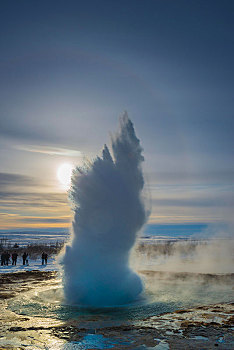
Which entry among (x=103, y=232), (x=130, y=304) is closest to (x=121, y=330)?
(x=130, y=304)

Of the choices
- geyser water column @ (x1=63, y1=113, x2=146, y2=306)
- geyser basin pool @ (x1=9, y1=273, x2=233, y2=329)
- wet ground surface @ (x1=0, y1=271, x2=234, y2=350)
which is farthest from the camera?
geyser water column @ (x1=63, y1=113, x2=146, y2=306)

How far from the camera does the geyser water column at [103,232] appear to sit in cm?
1231

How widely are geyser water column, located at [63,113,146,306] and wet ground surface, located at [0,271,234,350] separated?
6.79ft

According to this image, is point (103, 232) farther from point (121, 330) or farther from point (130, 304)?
point (121, 330)

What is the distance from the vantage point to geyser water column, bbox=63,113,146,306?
12312mm

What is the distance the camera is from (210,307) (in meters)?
10.9

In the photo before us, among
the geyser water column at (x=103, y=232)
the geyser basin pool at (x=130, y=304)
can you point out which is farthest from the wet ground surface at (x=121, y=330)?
the geyser water column at (x=103, y=232)

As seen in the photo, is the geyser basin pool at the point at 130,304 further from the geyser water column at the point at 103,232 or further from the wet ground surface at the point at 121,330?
the geyser water column at the point at 103,232

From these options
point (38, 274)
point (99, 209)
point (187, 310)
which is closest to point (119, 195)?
point (99, 209)

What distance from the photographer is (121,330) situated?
27.0ft

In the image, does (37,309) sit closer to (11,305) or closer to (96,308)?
(11,305)

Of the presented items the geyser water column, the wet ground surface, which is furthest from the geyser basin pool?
the geyser water column

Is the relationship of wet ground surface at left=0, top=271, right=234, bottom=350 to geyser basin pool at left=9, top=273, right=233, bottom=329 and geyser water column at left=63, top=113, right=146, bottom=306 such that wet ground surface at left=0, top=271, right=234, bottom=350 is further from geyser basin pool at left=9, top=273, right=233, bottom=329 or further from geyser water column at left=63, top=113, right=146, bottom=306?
geyser water column at left=63, top=113, right=146, bottom=306

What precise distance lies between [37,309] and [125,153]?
23.4 ft
